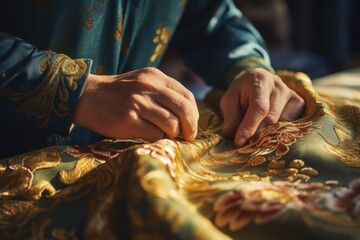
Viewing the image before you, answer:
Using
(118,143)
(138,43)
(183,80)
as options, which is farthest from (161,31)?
(183,80)

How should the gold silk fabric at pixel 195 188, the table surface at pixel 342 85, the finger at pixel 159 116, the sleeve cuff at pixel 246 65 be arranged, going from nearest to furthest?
the gold silk fabric at pixel 195 188 < the finger at pixel 159 116 < the sleeve cuff at pixel 246 65 < the table surface at pixel 342 85

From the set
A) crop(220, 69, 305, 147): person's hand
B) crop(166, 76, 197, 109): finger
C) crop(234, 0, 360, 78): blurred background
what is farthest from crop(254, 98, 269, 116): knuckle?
crop(234, 0, 360, 78): blurred background

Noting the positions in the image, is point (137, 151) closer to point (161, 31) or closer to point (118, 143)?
point (118, 143)

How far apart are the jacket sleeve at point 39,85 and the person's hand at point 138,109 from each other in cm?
1

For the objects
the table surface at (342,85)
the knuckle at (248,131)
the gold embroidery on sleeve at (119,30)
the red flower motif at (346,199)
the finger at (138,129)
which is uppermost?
the gold embroidery on sleeve at (119,30)

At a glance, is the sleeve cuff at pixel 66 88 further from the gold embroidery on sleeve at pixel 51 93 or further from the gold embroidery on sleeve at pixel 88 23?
the gold embroidery on sleeve at pixel 88 23

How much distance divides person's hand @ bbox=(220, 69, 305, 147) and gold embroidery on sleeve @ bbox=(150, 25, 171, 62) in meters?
0.16

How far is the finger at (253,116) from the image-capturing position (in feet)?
2.12

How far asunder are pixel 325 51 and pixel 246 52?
2.08 m

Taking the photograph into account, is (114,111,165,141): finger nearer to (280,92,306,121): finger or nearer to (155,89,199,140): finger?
(155,89,199,140): finger

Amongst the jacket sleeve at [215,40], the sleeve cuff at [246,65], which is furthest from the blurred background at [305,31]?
the sleeve cuff at [246,65]

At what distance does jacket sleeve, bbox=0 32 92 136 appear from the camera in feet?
1.92

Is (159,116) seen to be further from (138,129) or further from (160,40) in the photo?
(160,40)

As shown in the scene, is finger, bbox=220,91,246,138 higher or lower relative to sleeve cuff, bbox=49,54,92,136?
lower
